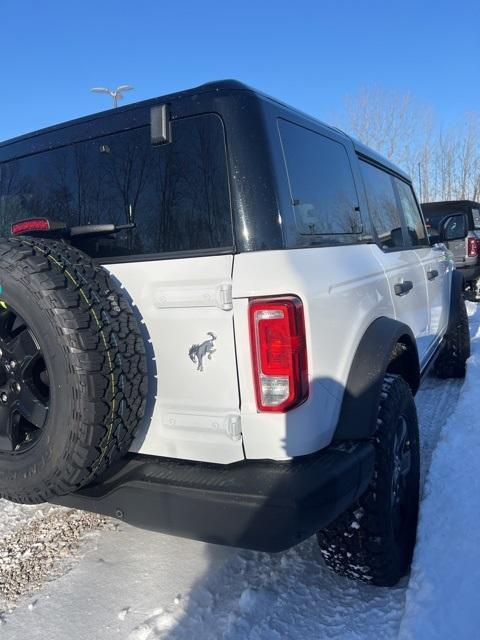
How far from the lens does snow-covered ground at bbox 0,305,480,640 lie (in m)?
2.09

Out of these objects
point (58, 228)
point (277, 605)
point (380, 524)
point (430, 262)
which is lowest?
point (277, 605)

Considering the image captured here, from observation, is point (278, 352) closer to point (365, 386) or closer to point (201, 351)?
point (201, 351)

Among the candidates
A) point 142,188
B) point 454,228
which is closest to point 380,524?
point 142,188

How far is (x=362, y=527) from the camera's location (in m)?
2.21

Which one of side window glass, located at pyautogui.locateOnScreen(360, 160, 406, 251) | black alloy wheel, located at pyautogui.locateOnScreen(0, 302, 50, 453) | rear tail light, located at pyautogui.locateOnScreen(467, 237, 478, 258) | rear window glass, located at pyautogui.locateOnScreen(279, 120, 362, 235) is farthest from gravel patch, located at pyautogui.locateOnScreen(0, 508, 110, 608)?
rear tail light, located at pyautogui.locateOnScreen(467, 237, 478, 258)

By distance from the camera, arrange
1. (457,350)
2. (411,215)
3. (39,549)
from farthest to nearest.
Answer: (457,350) < (411,215) < (39,549)

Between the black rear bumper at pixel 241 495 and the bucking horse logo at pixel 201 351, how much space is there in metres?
0.40

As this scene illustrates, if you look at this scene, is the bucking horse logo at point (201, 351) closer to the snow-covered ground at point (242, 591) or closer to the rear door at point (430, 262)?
the snow-covered ground at point (242, 591)

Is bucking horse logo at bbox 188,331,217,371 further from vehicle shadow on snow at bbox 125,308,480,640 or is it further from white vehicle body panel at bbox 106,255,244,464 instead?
vehicle shadow on snow at bbox 125,308,480,640

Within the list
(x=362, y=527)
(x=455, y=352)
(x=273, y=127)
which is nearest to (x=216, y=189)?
(x=273, y=127)

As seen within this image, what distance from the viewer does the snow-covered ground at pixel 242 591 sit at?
82.3 inches

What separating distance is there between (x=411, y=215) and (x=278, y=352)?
2.76 metres

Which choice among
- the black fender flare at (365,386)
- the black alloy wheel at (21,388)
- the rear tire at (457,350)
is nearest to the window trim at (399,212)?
the black fender flare at (365,386)

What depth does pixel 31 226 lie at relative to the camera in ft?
7.82
